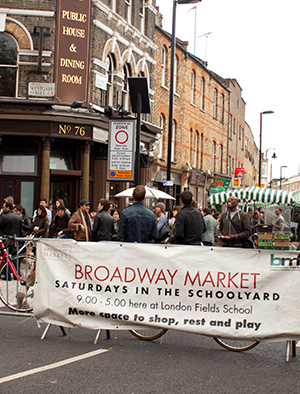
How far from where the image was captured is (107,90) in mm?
19984

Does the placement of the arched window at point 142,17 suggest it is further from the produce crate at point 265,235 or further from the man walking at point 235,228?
the man walking at point 235,228

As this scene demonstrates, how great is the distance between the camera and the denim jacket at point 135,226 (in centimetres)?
698

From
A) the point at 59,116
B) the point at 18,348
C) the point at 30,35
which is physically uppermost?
the point at 30,35

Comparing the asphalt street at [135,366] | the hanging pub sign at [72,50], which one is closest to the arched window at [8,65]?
the hanging pub sign at [72,50]

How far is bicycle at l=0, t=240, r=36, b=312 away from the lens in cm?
709

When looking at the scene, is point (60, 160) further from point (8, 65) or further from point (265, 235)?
point (265, 235)

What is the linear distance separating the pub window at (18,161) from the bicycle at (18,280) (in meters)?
10.7

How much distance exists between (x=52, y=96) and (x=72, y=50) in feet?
6.26

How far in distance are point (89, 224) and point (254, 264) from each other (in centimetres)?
535

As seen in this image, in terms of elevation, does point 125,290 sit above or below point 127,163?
below

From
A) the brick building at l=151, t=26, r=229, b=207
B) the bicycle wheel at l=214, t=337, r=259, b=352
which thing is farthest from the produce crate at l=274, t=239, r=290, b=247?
the brick building at l=151, t=26, r=229, b=207

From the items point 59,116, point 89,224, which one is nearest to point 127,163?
point 89,224

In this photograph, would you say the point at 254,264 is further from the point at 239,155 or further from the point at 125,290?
the point at 239,155

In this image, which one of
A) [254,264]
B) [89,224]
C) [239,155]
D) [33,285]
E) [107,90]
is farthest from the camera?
[239,155]
